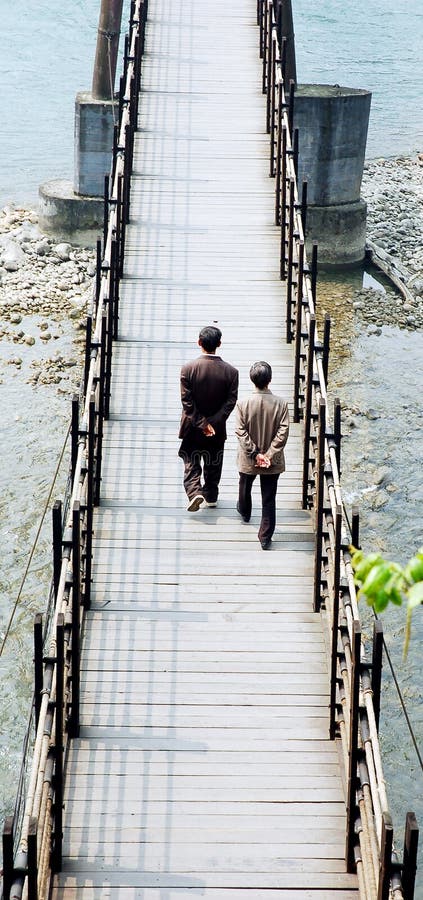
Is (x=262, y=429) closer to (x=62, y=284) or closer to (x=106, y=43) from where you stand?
(x=62, y=284)

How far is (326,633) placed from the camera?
681 centimetres

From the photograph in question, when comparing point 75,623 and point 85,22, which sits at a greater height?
point 85,22

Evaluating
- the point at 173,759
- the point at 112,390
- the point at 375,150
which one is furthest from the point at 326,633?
the point at 375,150

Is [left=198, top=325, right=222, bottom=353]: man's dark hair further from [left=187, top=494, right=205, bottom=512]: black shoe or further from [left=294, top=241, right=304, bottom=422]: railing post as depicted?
[left=294, top=241, right=304, bottom=422]: railing post

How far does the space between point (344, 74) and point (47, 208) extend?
13.2 meters

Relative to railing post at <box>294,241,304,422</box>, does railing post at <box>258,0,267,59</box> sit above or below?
above

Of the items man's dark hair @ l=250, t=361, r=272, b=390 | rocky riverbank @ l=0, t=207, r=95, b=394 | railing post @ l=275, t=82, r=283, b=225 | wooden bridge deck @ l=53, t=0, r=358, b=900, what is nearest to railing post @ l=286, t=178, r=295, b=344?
wooden bridge deck @ l=53, t=0, r=358, b=900

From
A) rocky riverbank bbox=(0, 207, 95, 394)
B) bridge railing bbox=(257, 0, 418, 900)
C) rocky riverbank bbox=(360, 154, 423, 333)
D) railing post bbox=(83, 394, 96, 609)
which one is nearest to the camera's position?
bridge railing bbox=(257, 0, 418, 900)

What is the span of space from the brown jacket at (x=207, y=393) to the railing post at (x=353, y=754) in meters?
2.42

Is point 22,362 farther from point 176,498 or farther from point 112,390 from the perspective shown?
point 176,498

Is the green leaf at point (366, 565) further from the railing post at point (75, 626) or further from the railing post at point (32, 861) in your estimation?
the railing post at point (75, 626)

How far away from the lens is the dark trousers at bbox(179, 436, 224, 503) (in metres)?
7.77

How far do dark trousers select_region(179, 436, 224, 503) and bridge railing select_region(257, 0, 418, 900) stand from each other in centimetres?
57

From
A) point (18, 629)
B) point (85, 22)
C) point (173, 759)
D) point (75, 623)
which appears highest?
point (85, 22)
